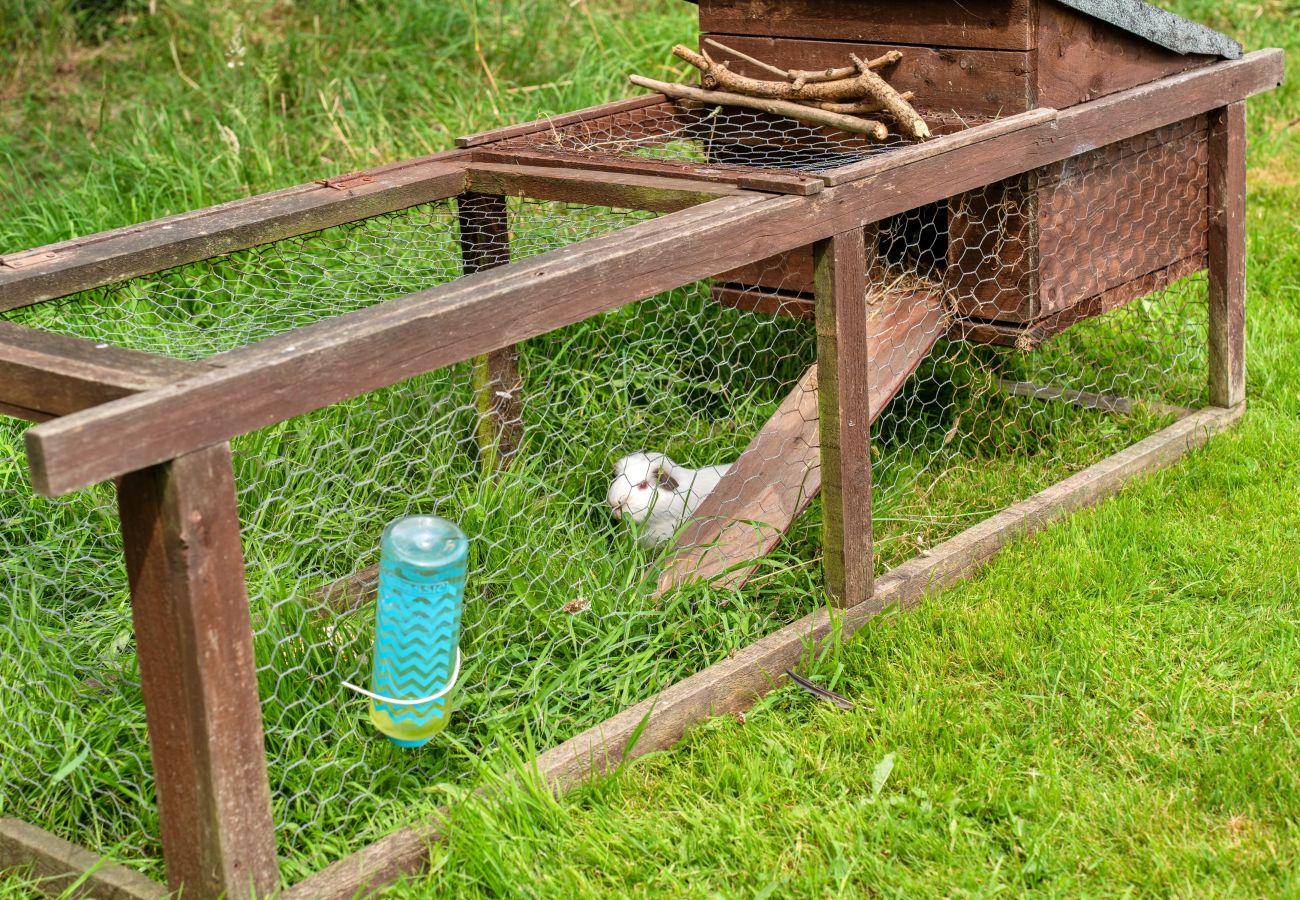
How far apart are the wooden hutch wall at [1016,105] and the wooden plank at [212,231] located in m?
0.81

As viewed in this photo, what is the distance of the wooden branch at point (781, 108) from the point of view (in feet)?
10.2

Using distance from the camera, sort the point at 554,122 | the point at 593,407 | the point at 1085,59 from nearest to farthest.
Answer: the point at 1085,59
the point at 554,122
the point at 593,407

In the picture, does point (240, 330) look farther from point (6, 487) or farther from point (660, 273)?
point (660, 273)

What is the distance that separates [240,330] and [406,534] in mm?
1002

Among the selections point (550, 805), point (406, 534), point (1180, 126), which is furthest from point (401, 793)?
point (1180, 126)

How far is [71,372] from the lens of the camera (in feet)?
6.54

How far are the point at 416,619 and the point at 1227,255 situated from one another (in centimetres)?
243

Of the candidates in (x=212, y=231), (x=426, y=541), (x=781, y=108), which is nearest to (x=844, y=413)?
(x=781, y=108)

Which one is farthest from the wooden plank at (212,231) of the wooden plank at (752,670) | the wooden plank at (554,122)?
the wooden plank at (752,670)

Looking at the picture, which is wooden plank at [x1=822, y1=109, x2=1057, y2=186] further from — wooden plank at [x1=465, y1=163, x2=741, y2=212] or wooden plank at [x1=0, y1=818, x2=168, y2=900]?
wooden plank at [x1=0, y1=818, x2=168, y2=900]

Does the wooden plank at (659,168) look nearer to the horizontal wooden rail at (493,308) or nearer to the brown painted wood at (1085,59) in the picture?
the horizontal wooden rail at (493,308)

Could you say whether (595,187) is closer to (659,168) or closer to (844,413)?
(659,168)

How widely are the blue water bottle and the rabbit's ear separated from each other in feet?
3.51

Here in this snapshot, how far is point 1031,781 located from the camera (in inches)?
96.7
